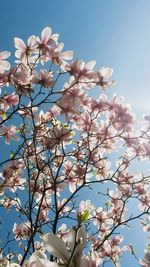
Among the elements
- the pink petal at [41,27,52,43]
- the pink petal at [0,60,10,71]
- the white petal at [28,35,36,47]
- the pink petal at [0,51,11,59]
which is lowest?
the pink petal at [0,60,10,71]

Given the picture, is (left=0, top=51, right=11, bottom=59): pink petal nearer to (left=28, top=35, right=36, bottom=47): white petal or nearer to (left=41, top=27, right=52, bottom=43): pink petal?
(left=28, top=35, right=36, bottom=47): white petal

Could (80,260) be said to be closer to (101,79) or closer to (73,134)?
(101,79)

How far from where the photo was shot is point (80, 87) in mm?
5094

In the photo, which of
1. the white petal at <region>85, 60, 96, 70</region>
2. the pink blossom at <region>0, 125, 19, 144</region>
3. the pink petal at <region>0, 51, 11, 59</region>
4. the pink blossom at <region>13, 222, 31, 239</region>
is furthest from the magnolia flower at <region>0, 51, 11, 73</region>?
the pink blossom at <region>13, 222, 31, 239</region>

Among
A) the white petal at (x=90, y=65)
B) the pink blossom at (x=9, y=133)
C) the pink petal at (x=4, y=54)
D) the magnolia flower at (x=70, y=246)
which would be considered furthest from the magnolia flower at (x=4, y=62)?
the magnolia flower at (x=70, y=246)

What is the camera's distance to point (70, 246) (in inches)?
40.9

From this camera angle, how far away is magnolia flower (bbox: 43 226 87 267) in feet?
3.21

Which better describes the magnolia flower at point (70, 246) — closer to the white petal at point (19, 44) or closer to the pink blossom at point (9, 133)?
the white petal at point (19, 44)

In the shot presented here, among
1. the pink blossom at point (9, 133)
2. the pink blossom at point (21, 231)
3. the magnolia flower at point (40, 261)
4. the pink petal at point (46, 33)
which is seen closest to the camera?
the magnolia flower at point (40, 261)

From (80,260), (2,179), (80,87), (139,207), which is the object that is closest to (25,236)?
(2,179)

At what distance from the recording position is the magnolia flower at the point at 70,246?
98 cm

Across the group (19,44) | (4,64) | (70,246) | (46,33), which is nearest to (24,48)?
(19,44)

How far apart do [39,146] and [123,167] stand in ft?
4.94

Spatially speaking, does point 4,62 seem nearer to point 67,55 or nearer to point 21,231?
point 67,55
